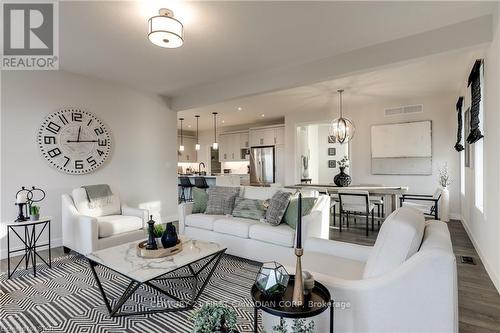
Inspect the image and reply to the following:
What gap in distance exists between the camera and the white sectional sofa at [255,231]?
297 cm

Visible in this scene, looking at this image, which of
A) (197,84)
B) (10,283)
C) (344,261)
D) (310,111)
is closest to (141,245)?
(10,283)

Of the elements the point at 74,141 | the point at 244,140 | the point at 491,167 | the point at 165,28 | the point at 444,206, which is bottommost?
the point at 444,206

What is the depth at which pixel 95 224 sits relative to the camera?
3.28 metres

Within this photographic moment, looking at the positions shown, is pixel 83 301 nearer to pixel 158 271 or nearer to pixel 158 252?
pixel 158 252

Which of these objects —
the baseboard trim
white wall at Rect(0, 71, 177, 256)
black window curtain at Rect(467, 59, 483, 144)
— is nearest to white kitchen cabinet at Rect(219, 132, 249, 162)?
white wall at Rect(0, 71, 177, 256)

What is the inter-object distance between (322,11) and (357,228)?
3821 millimetres

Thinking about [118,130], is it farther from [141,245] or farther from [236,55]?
[141,245]

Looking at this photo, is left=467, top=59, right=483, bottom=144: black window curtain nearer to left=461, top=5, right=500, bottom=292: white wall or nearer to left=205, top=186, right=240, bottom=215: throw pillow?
left=461, top=5, right=500, bottom=292: white wall

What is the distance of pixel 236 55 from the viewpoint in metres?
3.60

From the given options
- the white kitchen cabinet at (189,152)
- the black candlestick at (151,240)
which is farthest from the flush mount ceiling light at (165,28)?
the white kitchen cabinet at (189,152)

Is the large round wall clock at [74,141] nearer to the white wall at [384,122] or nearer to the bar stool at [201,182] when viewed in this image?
the bar stool at [201,182]

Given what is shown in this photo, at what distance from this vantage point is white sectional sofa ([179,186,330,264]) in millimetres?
2975

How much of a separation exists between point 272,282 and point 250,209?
2.22m

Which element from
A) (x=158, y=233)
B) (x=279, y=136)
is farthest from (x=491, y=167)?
(x=279, y=136)
